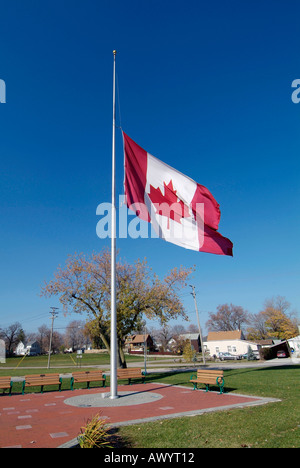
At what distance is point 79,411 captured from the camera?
378 inches

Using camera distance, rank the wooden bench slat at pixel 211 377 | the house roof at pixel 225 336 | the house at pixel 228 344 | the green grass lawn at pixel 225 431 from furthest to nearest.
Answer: the house roof at pixel 225 336
the house at pixel 228 344
the wooden bench slat at pixel 211 377
the green grass lawn at pixel 225 431

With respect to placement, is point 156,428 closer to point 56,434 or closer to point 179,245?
point 56,434

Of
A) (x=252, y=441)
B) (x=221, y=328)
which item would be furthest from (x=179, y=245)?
(x=221, y=328)

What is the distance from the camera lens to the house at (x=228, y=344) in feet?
224

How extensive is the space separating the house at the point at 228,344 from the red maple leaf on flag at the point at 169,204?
2452 inches

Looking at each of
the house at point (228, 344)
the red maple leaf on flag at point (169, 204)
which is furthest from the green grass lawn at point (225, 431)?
the house at point (228, 344)

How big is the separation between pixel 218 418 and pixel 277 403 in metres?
3.21

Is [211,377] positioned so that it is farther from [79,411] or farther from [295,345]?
[295,345]

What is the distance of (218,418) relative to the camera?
7.83 m

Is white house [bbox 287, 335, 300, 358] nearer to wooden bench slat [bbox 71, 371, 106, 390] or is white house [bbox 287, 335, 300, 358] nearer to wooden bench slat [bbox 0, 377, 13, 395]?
wooden bench slat [bbox 71, 371, 106, 390]

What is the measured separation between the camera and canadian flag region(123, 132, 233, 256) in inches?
457

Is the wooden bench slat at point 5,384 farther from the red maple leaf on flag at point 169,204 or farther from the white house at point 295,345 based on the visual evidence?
the white house at point 295,345

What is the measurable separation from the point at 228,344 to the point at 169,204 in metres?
66.0

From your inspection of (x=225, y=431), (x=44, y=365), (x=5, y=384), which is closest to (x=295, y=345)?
(x=44, y=365)
